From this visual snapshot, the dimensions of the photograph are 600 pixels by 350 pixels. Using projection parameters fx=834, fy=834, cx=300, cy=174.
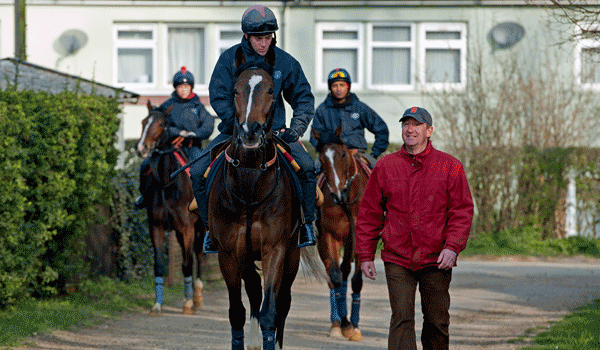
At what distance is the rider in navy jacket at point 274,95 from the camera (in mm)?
6676

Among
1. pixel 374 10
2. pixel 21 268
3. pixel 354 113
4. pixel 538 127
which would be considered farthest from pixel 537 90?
pixel 21 268

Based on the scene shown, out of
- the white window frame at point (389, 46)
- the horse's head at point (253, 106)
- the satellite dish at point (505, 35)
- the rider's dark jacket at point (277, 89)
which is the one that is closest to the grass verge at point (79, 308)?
the rider's dark jacket at point (277, 89)

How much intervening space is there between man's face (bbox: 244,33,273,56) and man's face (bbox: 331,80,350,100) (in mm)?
3391

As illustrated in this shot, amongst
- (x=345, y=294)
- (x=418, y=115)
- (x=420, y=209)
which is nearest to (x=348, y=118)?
(x=345, y=294)

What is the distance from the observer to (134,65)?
2516cm

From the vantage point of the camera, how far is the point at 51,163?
9.98 m

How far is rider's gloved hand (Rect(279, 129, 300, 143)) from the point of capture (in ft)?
21.9

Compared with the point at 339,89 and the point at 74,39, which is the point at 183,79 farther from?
the point at 74,39

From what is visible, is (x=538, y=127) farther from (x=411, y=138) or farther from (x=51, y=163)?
(x=411, y=138)

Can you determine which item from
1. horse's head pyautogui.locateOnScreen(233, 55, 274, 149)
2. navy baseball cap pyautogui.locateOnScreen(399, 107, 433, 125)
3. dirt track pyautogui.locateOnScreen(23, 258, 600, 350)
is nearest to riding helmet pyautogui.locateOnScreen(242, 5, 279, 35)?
horse's head pyautogui.locateOnScreen(233, 55, 274, 149)

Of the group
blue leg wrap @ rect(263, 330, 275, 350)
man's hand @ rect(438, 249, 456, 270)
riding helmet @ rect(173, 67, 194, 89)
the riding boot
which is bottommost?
blue leg wrap @ rect(263, 330, 275, 350)

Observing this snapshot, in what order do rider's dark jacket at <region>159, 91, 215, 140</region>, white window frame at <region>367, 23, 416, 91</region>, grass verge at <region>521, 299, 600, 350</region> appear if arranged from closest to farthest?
grass verge at <region>521, 299, 600, 350</region>
rider's dark jacket at <region>159, 91, 215, 140</region>
white window frame at <region>367, 23, 416, 91</region>

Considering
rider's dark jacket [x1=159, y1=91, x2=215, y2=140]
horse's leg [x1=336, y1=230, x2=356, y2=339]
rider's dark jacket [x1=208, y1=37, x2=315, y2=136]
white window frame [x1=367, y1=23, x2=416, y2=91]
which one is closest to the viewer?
rider's dark jacket [x1=208, y1=37, x2=315, y2=136]

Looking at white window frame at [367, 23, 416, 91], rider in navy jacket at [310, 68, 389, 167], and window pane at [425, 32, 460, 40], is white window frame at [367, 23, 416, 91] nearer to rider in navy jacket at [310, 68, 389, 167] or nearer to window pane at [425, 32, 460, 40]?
window pane at [425, 32, 460, 40]
